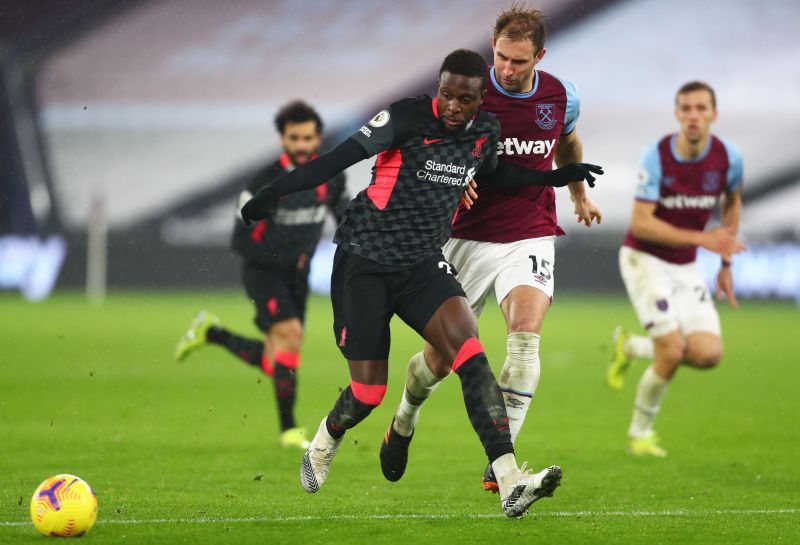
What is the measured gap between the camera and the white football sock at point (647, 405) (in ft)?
26.9

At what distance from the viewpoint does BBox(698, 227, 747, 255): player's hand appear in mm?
7730

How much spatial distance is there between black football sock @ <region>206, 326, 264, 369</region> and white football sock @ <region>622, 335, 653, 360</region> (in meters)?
3.09

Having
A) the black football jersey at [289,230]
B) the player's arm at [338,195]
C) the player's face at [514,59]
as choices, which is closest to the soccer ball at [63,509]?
the player's face at [514,59]

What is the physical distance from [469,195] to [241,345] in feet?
13.1

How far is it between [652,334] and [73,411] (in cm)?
482

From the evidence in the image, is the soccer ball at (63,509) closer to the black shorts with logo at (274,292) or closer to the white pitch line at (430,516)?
the white pitch line at (430,516)

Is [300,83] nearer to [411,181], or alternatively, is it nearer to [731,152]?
[731,152]

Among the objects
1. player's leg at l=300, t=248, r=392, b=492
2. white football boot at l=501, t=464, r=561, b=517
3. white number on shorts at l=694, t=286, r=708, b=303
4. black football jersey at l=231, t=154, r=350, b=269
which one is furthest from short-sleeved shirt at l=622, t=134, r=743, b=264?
white football boot at l=501, t=464, r=561, b=517

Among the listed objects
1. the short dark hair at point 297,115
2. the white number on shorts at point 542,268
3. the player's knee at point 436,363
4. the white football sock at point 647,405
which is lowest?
the white football sock at point 647,405

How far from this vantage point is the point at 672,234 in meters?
8.31

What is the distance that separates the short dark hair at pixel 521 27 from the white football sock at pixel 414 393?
68.1 inches

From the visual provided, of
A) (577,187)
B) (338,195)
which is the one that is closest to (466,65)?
(577,187)

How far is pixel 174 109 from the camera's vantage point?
103 ft

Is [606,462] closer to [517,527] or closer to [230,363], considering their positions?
[517,527]
